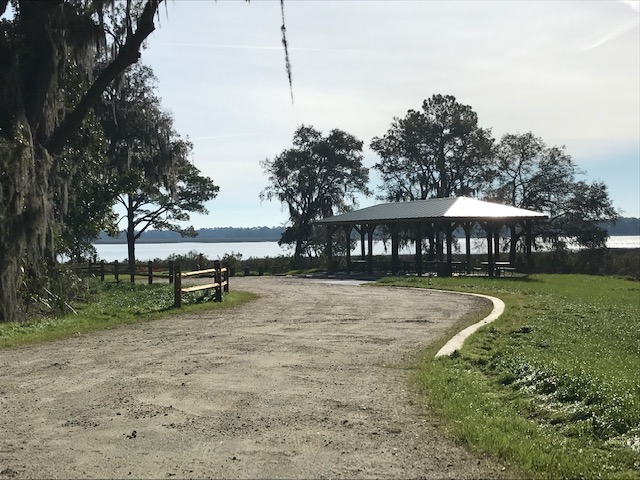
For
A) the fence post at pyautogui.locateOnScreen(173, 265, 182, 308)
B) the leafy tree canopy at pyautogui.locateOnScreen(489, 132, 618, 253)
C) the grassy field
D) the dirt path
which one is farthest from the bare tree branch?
the leafy tree canopy at pyautogui.locateOnScreen(489, 132, 618, 253)

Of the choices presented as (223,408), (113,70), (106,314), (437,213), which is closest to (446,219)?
(437,213)

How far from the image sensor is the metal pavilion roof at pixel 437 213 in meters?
29.4

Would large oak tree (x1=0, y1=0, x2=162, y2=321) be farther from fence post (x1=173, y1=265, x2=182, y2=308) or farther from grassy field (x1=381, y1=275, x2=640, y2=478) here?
grassy field (x1=381, y1=275, x2=640, y2=478)

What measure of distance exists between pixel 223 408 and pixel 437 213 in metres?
25.0

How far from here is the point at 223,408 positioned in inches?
244

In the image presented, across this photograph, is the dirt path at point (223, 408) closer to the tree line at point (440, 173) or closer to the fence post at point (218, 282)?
the fence post at point (218, 282)

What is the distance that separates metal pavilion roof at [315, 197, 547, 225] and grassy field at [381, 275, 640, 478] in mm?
17329

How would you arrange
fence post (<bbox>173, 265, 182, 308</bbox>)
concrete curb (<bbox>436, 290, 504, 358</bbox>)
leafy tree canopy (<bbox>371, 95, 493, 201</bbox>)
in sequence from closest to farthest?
concrete curb (<bbox>436, 290, 504, 358</bbox>) → fence post (<bbox>173, 265, 182, 308</bbox>) → leafy tree canopy (<bbox>371, 95, 493, 201</bbox>)

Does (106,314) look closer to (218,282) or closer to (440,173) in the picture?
(218,282)

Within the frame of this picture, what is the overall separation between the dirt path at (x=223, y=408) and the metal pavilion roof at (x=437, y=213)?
60.1 feet

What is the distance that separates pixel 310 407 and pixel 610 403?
274cm

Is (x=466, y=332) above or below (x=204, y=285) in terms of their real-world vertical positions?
below

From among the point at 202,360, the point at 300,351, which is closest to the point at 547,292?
the point at 300,351

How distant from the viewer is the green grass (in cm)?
1162
